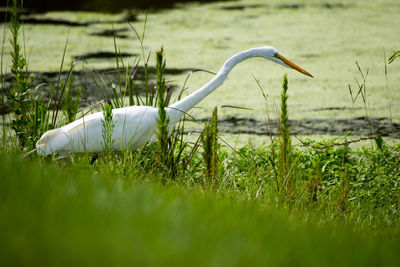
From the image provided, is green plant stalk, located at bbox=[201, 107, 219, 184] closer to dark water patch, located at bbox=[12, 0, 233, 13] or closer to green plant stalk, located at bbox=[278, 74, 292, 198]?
green plant stalk, located at bbox=[278, 74, 292, 198]

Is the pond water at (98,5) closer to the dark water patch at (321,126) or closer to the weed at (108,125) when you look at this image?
the dark water patch at (321,126)

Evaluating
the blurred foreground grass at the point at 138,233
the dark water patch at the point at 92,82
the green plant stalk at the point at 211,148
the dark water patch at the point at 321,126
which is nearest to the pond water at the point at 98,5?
the dark water patch at the point at 92,82

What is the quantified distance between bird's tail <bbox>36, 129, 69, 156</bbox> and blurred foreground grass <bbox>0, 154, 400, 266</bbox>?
1065mm

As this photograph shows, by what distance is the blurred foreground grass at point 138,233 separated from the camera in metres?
1.09

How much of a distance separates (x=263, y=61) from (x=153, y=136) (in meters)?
3.25

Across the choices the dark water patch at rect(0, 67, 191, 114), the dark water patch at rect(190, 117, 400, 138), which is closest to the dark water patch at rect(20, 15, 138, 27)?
the dark water patch at rect(0, 67, 191, 114)

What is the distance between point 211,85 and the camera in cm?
314

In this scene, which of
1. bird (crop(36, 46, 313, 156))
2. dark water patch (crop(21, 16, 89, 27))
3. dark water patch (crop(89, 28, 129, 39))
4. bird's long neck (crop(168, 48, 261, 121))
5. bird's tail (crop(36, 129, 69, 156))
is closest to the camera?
bird's tail (crop(36, 129, 69, 156))

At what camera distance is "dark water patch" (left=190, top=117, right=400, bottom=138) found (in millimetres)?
4137

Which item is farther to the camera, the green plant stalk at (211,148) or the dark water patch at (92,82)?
the dark water patch at (92,82)

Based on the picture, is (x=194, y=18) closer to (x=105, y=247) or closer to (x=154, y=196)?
(x=154, y=196)

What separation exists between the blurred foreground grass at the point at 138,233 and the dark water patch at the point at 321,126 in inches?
96.8

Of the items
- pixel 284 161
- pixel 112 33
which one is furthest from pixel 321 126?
pixel 112 33

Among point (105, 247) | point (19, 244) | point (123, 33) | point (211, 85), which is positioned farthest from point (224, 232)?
point (123, 33)
